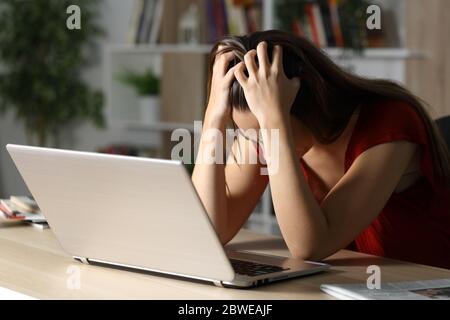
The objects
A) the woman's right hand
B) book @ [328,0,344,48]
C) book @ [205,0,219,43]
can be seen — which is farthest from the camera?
book @ [205,0,219,43]

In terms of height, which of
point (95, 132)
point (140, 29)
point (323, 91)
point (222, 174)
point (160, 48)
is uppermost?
point (140, 29)

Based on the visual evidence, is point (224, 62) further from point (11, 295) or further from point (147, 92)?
point (147, 92)

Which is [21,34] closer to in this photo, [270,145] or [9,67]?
[9,67]

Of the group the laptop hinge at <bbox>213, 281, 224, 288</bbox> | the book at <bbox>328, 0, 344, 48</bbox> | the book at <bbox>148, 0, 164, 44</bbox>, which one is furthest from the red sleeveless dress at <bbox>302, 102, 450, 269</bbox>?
the book at <bbox>148, 0, 164, 44</bbox>

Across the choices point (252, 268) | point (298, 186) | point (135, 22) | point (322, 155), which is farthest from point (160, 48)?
point (252, 268)

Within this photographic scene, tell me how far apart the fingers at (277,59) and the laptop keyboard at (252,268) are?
1.13 ft

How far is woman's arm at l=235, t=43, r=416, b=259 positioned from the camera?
1395 mm

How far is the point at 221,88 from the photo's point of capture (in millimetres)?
1503

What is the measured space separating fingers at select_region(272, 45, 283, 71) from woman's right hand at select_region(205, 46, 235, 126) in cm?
8

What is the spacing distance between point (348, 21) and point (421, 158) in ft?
6.12

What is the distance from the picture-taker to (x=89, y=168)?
3.88ft

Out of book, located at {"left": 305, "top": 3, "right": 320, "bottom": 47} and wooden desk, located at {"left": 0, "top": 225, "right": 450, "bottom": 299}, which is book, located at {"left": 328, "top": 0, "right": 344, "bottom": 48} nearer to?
book, located at {"left": 305, "top": 3, "right": 320, "bottom": 47}

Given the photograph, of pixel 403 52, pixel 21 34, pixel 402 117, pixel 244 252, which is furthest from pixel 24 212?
pixel 21 34

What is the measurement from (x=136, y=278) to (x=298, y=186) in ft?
1.06
